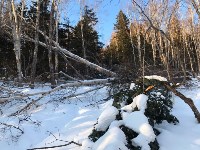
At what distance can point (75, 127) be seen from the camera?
7352 millimetres

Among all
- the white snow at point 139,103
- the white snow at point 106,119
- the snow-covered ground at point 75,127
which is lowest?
the snow-covered ground at point 75,127

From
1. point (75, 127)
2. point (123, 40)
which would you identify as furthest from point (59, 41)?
point (75, 127)

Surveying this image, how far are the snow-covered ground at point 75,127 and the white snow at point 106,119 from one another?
195 mm

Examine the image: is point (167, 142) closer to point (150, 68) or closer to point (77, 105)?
point (150, 68)

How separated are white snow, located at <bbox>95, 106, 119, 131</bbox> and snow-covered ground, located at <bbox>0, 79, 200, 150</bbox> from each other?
195 mm

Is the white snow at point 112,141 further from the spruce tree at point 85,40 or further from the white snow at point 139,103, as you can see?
the spruce tree at point 85,40

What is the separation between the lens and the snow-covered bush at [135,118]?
17.0ft

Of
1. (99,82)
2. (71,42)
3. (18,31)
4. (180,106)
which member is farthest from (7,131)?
Answer: (71,42)

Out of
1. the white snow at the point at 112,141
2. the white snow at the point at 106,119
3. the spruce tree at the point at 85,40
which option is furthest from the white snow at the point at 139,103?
the spruce tree at the point at 85,40

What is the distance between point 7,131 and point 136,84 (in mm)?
3156

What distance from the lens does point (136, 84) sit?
6711 millimetres

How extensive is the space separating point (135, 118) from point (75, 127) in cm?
210

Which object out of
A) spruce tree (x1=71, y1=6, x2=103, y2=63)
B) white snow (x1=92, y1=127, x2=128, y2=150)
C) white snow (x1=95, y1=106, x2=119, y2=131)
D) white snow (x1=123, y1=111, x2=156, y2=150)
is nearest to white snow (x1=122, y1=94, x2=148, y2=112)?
white snow (x1=123, y1=111, x2=156, y2=150)

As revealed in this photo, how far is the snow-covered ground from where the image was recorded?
569 cm
